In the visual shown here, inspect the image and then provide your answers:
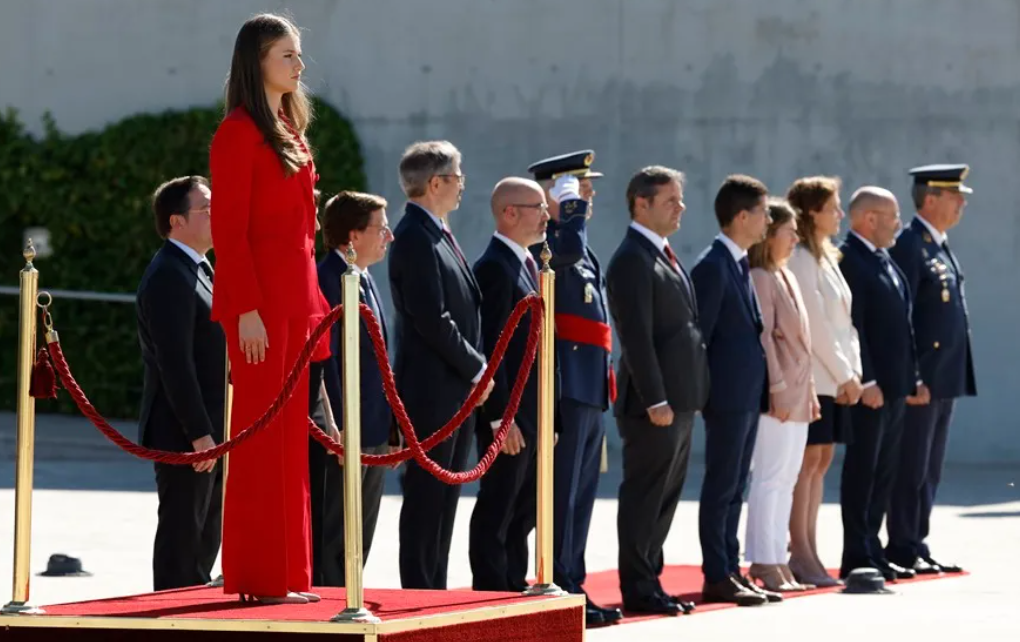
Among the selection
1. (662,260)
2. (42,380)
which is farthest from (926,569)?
(42,380)

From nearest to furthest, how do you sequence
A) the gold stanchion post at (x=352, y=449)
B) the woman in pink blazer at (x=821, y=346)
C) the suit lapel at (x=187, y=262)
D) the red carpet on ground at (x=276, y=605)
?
1. the gold stanchion post at (x=352, y=449)
2. the red carpet on ground at (x=276, y=605)
3. the suit lapel at (x=187, y=262)
4. the woman in pink blazer at (x=821, y=346)

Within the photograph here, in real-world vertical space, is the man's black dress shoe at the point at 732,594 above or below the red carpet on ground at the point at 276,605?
below

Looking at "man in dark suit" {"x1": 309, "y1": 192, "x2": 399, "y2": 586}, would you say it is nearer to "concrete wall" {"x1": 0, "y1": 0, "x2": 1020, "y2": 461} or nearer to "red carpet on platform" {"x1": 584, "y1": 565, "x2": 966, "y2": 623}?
"red carpet on platform" {"x1": 584, "y1": 565, "x2": 966, "y2": 623}

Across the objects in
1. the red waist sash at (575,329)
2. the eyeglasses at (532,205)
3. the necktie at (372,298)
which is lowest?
the red waist sash at (575,329)

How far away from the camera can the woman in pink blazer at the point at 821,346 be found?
Result: 10453 mm

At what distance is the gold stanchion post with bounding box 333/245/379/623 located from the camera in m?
5.75

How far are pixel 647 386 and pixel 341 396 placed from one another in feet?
5.49

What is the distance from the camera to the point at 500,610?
20.9 feet

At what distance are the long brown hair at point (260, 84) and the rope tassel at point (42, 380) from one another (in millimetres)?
976

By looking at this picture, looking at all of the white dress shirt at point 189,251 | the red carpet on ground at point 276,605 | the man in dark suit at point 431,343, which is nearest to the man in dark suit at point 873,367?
the man in dark suit at point 431,343

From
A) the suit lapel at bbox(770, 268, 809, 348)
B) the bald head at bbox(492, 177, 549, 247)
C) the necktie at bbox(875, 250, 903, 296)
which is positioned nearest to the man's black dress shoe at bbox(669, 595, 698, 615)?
the suit lapel at bbox(770, 268, 809, 348)

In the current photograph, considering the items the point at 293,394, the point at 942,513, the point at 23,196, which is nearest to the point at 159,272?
the point at 293,394

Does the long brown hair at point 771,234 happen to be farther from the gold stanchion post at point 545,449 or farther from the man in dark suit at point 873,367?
the gold stanchion post at point 545,449

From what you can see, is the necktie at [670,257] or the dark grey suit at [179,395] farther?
the necktie at [670,257]
